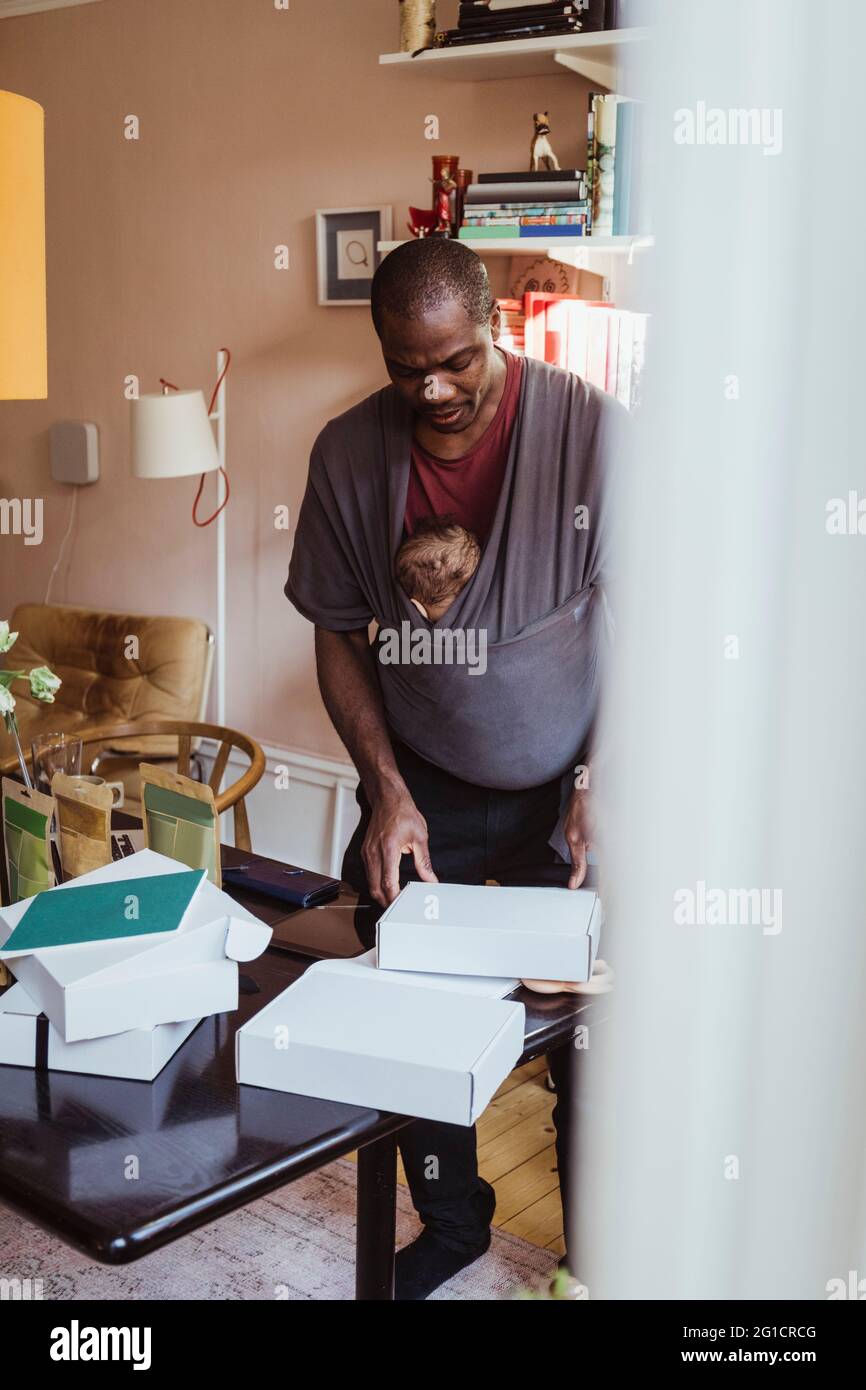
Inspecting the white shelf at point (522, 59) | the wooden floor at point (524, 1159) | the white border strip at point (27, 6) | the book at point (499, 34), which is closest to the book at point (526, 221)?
the white shelf at point (522, 59)

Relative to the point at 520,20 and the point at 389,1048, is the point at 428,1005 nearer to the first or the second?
the point at 389,1048

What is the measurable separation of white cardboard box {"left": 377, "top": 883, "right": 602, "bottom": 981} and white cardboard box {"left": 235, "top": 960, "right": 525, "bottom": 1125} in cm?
5

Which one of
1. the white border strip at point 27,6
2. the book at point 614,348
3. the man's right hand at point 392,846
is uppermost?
the white border strip at point 27,6

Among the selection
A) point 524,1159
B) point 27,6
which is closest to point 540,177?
point 524,1159

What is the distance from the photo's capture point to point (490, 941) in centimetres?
136

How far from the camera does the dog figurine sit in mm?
2924

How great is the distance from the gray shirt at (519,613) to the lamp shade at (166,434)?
5.51ft

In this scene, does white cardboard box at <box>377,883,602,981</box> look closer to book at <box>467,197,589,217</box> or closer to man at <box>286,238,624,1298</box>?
man at <box>286,238,624,1298</box>

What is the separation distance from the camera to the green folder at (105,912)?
1264mm

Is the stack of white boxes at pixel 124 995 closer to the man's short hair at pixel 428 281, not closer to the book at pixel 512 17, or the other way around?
the man's short hair at pixel 428 281

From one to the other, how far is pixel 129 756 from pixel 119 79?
2258 millimetres

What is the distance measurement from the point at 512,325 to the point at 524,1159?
1839 mm

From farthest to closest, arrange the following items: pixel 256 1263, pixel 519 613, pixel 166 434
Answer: pixel 166 434
pixel 256 1263
pixel 519 613
